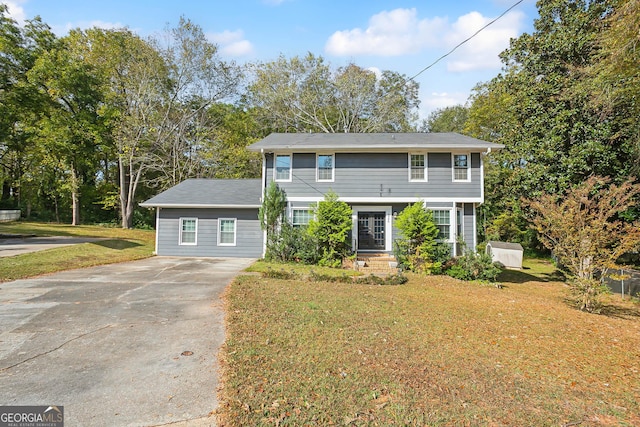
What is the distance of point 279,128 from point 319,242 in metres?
19.1

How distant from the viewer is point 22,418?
3.13 metres

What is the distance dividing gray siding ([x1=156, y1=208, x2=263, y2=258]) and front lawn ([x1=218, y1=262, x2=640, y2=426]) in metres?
8.37

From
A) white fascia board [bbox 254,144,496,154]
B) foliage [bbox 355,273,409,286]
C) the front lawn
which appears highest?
white fascia board [bbox 254,144,496,154]

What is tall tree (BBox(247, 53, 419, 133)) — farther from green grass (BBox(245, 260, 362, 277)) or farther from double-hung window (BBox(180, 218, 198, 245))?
green grass (BBox(245, 260, 362, 277))

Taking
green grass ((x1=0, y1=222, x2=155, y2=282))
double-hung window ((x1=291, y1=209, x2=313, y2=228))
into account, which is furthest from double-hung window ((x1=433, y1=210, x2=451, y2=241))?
green grass ((x1=0, y1=222, x2=155, y2=282))

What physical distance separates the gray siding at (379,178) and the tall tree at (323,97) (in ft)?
47.9

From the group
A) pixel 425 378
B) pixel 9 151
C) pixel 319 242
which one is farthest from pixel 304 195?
pixel 9 151

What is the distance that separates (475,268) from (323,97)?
2249 centimetres

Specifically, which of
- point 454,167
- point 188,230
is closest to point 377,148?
point 454,167

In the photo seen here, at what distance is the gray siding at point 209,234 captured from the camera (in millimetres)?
16281

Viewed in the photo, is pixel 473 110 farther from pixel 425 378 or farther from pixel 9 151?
pixel 9 151

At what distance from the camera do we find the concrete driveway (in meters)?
3.28

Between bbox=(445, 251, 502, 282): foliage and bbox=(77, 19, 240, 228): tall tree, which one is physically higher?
bbox=(77, 19, 240, 228): tall tree

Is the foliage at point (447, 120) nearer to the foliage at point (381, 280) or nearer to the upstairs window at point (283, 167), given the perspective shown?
the upstairs window at point (283, 167)
